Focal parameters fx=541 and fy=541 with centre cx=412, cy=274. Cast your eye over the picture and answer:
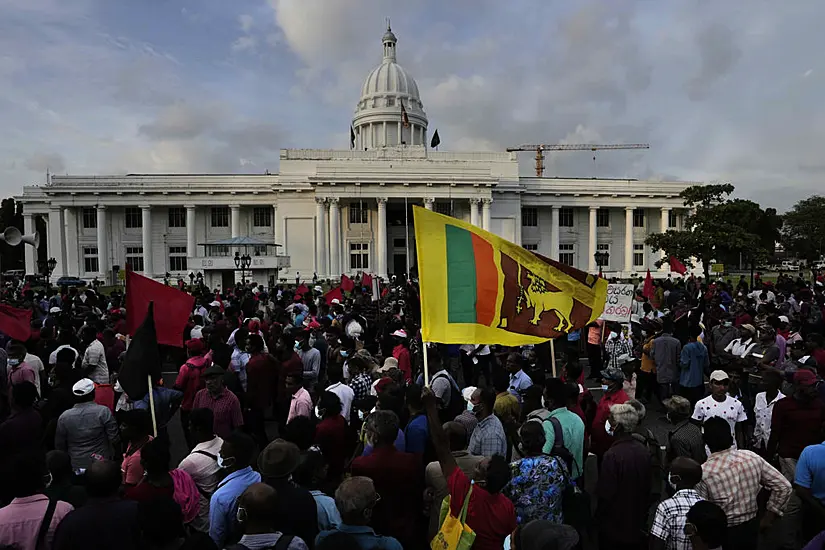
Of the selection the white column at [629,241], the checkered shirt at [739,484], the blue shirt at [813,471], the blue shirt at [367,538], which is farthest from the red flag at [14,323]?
the white column at [629,241]

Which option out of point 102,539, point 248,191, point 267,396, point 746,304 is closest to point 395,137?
point 248,191

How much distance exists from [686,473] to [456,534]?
171 centimetres

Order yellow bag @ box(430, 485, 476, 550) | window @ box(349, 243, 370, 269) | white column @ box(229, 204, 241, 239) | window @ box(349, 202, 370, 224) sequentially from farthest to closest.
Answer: white column @ box(229, 204, 241, 239) → window @ box(349, 243, 370, 269) → window @ box(349, 202, 370, 224) → yellow bag @ box(430, 485, 476, 550)

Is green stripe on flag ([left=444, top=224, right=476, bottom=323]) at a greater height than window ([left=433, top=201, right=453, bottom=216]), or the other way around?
window ([left=433, top=201, right=453, bottom=216])

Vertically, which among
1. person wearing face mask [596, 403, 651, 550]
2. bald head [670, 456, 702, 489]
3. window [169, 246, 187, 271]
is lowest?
person wearing face mask [596, 403, 651, 550]

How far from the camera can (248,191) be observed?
51.8 m

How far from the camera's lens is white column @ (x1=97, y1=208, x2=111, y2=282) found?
5059cm

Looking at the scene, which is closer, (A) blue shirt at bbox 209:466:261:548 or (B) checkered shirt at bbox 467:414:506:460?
(A) blue shirt at bbox 209:466:261:548

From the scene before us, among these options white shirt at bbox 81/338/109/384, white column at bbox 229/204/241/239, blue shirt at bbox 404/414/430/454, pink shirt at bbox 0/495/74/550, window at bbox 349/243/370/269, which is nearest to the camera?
pink shirt at bbox 0/495/74/550

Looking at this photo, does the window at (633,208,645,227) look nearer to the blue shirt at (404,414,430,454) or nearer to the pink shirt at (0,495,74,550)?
the blue shirt at (404,414,430,454)

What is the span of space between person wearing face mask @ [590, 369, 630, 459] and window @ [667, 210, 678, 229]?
189ft

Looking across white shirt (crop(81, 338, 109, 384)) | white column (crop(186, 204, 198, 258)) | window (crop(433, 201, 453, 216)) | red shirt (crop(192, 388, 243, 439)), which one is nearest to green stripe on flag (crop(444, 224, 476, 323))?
red shirt (crop(192, 388, 243, 439))

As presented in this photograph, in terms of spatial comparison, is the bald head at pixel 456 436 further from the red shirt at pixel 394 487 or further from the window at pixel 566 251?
the window at pixel 566 251

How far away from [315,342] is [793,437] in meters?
7.33
